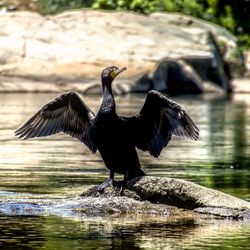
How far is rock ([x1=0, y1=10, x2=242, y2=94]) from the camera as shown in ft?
117

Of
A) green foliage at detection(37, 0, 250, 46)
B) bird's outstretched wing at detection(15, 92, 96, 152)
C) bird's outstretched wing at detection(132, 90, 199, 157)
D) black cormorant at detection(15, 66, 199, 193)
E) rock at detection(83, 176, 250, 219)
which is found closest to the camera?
rock at detection(83, 176, 250, 219)

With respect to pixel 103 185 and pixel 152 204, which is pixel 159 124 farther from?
pixel 152 204

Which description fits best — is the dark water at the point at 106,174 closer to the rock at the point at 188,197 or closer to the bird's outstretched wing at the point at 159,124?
the rock at the point at 188,197

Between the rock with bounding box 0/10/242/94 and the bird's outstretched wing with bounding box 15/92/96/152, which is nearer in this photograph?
the bird's outstretched wing with bounding box 15/92/96/152

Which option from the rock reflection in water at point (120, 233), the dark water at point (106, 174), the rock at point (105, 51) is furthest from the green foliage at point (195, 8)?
the rock reflection in water at point (120, 233)

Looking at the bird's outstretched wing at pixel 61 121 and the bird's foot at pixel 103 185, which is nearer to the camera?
the bird's foot at pixel 103 185

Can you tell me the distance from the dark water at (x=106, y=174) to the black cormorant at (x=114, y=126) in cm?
69

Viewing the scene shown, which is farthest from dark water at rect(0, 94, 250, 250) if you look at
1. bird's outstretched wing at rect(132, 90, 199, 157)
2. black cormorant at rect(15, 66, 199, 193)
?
bird's outstretched wing at rect(132, 90, 199, 157)

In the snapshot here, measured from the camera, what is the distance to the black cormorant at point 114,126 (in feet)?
42.6

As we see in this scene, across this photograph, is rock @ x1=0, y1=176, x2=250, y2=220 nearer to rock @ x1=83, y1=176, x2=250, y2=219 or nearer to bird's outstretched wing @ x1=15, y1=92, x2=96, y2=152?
rock @ x1=83, y1=176, x2=250, y2=219

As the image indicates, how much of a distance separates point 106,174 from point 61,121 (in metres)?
2.00

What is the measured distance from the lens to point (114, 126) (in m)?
13.0

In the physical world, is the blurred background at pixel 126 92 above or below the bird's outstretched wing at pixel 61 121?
below

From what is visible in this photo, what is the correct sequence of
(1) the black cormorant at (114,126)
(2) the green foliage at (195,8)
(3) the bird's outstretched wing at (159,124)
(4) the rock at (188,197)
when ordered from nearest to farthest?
(4) the rock at (188,197) < (1) the black cormorant at (114,126) < (3) the bird's outstretched wing at (159,124) < (2) the green foliage at (195,8)
